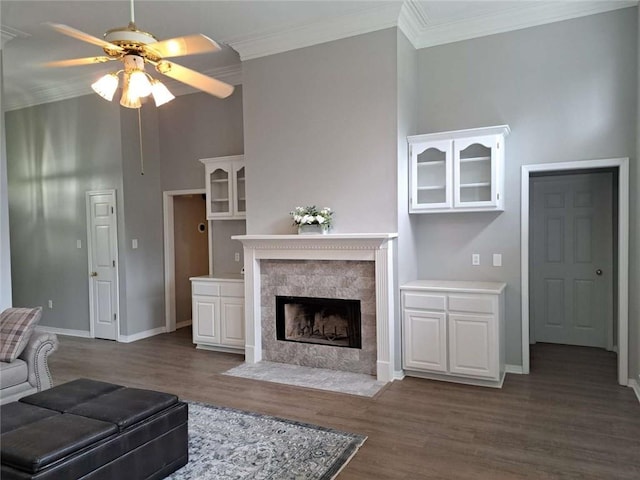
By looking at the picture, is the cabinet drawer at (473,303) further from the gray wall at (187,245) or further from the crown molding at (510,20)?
the gray wall at (187,245)

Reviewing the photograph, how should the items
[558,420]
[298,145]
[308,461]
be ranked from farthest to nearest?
[298,145]
[558,420]
[308,461]

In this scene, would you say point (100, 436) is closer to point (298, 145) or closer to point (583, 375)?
point (298, 145)

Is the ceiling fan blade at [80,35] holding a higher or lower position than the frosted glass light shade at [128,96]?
higher

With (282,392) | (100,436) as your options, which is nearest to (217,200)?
(282,392)

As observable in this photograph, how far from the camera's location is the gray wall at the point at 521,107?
4.15 meters

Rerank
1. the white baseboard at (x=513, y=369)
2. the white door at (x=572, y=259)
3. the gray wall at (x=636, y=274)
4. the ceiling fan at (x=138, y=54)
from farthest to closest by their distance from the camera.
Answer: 1. the white door at (x=572, y=259)
2. the white baseboard at (x=513, y=369)
3. the gray wall at (x=636, y=274)
4. the ceiling fan at (x=138, y=54)

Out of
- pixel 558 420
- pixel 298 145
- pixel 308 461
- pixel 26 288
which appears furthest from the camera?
pixel 26 288

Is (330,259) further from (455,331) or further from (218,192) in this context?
(218,192)

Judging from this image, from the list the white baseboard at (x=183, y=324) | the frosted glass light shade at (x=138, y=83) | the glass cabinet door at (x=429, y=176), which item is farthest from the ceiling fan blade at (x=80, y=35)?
the white baseboard at (x=183, y=324)

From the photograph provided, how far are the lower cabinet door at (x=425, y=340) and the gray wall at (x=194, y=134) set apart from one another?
10.7 feet

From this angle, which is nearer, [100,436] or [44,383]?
[100,436]

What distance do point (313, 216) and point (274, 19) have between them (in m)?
2.00

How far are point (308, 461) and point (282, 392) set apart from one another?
4.18 ft

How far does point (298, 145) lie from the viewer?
16.2 ft
